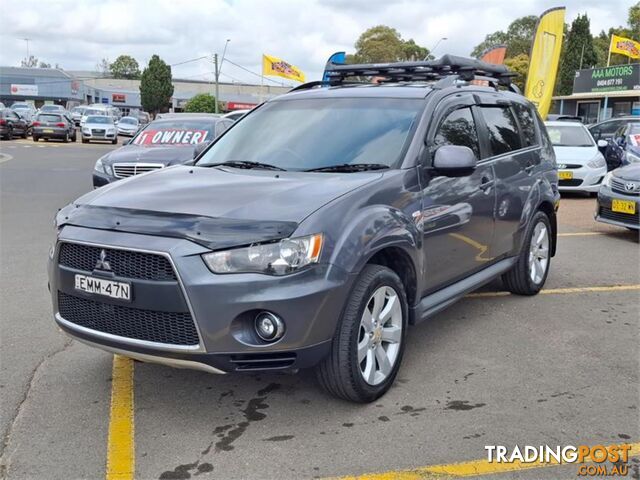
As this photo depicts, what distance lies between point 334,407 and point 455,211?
1.66m

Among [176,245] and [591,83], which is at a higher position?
[591,83]

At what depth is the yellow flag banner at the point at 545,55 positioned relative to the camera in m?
18.9

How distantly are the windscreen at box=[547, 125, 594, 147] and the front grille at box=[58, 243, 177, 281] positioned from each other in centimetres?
1296

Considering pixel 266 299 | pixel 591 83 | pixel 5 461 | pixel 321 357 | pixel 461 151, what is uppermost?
pixel 591 83

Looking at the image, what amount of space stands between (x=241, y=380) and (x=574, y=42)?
172ft

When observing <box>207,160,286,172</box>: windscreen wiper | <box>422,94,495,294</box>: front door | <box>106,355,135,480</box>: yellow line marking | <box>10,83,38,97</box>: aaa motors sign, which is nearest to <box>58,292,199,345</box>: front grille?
<box>106,355,135,480</box>: yellow line marking

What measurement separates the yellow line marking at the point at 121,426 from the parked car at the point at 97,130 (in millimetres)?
31379

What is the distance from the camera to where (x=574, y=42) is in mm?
49875

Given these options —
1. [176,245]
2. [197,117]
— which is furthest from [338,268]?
[197,117]

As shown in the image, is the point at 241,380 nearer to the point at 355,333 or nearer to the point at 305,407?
the point at 305,407

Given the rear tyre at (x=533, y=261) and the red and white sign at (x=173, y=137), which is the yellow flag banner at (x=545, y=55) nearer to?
the red and white sign at (x=173, y=137)

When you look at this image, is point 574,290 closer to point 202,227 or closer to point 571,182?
point 202,227

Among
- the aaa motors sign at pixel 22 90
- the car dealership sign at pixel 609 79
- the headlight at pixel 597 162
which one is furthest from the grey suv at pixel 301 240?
the aaa motors sign at pixel 22 90

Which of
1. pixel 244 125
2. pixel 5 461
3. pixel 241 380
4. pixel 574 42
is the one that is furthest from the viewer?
pixel 574 42
